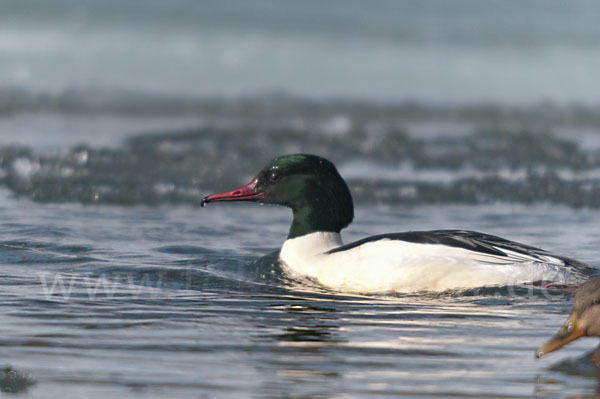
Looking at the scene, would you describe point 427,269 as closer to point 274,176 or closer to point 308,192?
point 308,192

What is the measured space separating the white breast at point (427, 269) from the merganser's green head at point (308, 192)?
0.63 metres

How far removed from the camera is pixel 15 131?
15.7m

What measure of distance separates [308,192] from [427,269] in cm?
115

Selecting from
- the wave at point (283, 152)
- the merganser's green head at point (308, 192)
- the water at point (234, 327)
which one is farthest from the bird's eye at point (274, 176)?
the wave at point (283, 152)

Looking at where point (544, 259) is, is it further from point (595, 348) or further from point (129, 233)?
point (129, 233)

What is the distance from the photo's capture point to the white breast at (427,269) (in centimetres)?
659

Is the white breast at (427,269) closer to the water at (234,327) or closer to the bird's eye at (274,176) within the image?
the water at (234,327)

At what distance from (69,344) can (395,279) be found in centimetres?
237

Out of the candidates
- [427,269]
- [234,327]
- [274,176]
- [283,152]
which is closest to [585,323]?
[234,327]

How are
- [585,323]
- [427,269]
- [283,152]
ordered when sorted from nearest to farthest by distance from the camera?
[585,323], [427,269], [283,152]

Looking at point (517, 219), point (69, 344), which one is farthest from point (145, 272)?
point (517, 219)

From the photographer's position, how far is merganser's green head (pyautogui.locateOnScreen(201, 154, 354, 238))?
7.37m

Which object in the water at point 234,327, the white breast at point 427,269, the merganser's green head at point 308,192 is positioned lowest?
the water at point 234,327

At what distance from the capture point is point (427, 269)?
6.66 meters
